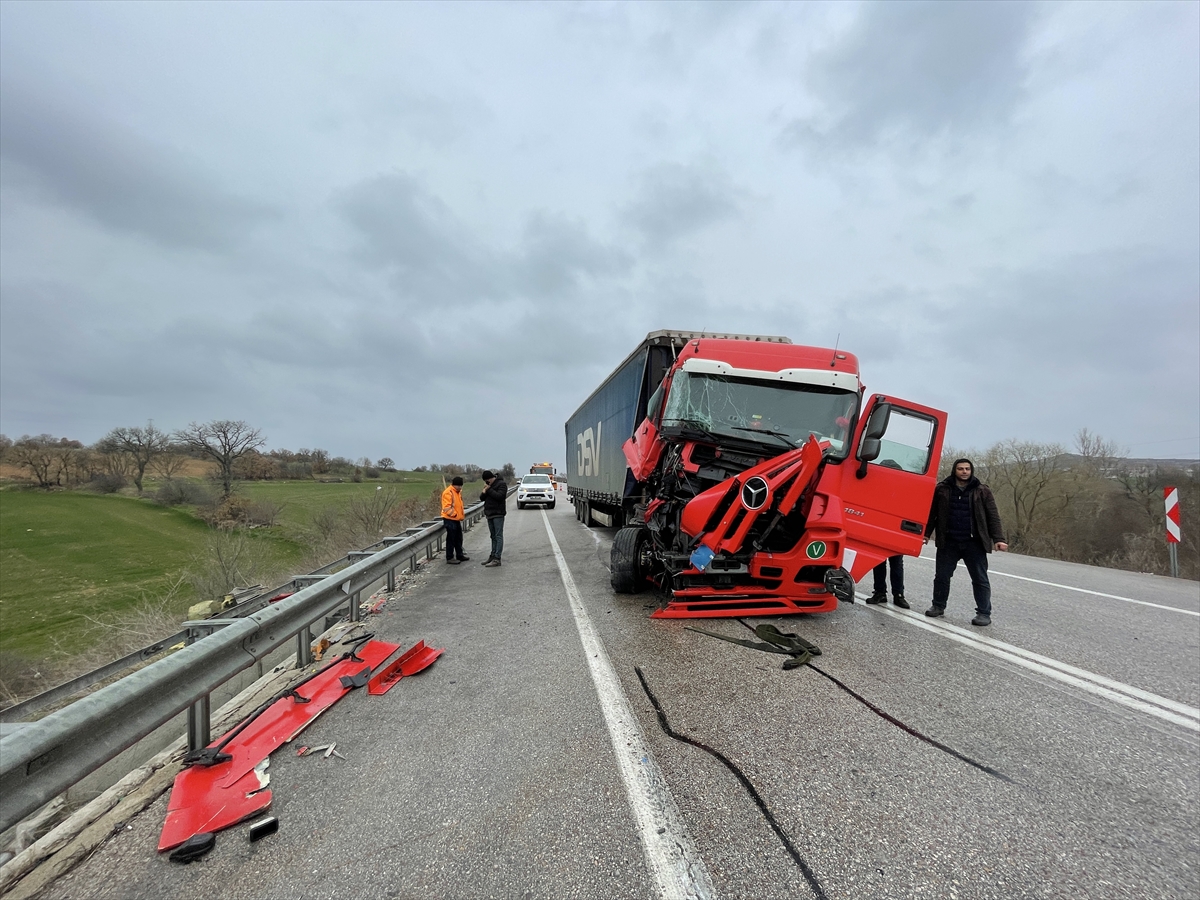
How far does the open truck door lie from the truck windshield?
449mm

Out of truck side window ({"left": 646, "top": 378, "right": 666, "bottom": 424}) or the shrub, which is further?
the shrub

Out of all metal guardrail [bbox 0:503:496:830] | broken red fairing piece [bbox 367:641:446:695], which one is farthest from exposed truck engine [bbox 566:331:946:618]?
metal guardrail [bbox 0:503:496:830]

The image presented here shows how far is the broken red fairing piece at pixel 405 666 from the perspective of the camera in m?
3.94

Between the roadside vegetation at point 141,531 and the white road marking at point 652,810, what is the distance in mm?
7378

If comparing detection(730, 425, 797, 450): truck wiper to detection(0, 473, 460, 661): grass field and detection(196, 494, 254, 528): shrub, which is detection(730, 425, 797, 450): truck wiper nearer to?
detection(0, 473, 460, 661): grass field

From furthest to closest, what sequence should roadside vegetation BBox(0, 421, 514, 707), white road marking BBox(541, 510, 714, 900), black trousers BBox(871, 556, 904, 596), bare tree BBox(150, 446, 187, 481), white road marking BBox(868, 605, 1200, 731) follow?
bare tree BBox(150, 446, 187, 481) < roadside vegetation BBox(0, 421, 514, 707) < black trousers BBox(871, 556, 904, 596) < white road marking BBox(868, 605, 1200, 731) < white road marking BBox(541, 510, 714, 900)

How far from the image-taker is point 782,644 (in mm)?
4789

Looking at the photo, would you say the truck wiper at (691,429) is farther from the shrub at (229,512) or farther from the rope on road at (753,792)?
the shrub at (229,512)

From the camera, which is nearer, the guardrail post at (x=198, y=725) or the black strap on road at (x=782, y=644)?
the guardrail post at (x=198, y=725)

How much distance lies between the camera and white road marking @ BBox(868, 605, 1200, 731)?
3.51 m

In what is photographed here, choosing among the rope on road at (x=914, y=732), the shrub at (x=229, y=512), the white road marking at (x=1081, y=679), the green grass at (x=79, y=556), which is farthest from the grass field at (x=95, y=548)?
the white road marking at (x=1081, y=679)

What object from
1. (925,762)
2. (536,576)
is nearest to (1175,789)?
(925,762)

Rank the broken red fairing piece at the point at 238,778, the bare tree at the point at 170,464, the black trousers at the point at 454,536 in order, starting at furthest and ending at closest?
the bare tree at the point at 170,464, the black trousers at the point at 454,536, the broken red fairing piece at the point at 238,778

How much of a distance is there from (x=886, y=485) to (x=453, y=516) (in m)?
7.11
